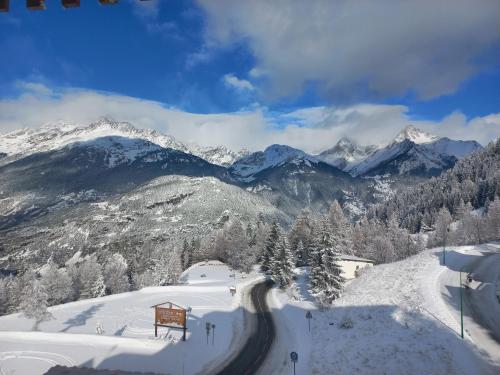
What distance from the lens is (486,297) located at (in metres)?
40.6

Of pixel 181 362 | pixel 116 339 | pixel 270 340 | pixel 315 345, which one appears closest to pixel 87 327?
pixel 116 339

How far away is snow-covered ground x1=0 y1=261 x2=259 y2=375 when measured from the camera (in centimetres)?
2939

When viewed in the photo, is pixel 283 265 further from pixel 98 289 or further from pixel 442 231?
pixel 442 231

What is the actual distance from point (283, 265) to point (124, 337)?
39361mm

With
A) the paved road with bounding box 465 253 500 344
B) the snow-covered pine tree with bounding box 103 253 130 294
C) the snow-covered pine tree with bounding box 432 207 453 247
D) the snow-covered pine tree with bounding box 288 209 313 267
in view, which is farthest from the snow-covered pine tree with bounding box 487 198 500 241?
the snow-covered pine tree with bounding box 103 253 130 294

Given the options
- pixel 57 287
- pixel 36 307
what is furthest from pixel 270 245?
pixel 57 287

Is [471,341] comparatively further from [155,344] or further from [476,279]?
[155,344]

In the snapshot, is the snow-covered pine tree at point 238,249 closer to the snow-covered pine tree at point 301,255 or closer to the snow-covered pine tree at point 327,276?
the snow-covered pine tree at point 301,255

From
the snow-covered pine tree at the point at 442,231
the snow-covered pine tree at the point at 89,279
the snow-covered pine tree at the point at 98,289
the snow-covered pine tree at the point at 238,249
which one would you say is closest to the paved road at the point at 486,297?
the snow-covered pine tree at the point at 238,249

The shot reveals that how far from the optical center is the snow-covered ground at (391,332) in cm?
2803

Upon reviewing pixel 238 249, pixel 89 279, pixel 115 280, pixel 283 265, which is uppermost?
pixel 238 249

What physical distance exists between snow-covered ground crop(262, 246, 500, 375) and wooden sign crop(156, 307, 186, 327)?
32.6 feet

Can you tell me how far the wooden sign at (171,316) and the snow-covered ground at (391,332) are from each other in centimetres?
993

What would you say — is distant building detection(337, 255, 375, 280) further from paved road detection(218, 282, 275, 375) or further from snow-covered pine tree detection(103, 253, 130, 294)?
snow-covered pine tree detection(103, 253, 130, 294)
